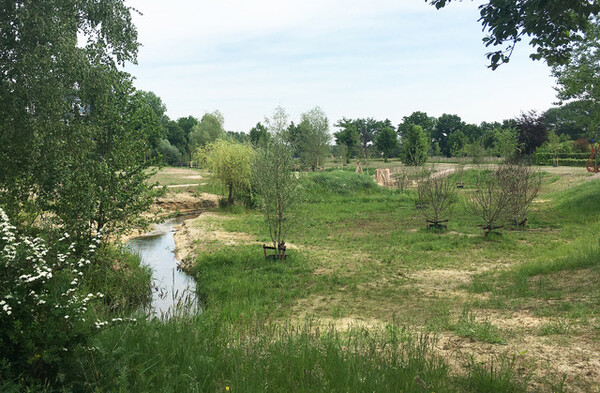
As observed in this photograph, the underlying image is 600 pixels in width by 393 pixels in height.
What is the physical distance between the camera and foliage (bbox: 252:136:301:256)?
37.2ft

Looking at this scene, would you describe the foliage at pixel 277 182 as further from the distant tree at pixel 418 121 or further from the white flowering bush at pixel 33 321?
the distant tree at pixel 418 121

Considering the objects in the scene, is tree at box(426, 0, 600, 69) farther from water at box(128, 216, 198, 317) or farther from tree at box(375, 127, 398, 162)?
tree at box(375, 127, 398, 162)

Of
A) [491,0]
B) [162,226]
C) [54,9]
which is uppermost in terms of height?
[54,9]

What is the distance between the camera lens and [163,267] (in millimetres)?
12891

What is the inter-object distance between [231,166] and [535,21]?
1997 centimetres

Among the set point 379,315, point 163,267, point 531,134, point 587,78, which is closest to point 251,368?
point 379,315

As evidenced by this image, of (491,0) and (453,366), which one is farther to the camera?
(491,0)

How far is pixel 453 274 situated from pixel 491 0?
612 cm

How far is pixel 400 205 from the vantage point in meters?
23.9

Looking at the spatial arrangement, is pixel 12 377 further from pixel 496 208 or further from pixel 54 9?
pixel 496 208

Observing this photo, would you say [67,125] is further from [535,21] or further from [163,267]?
[535,21]

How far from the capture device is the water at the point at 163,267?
29.8 feet

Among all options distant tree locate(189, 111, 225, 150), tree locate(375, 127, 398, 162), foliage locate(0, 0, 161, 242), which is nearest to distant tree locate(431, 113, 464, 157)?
tree locate(375, 127, 398, 162)

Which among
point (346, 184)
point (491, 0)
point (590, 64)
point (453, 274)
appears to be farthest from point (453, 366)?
point (346, 184)
